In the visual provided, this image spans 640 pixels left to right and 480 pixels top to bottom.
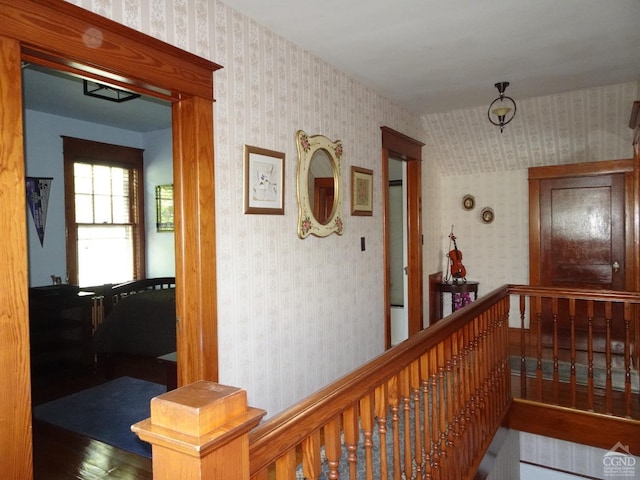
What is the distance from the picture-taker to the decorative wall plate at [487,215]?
5453 millimetres

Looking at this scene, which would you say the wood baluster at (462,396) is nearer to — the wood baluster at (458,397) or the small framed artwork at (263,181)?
the wood baluster at (458,397)

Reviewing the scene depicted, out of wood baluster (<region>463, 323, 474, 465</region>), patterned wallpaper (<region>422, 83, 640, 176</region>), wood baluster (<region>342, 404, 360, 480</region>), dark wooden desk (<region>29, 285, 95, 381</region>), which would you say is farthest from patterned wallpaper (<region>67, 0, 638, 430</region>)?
dark wooden desk (<region>29, 285, 95, 381</region>)

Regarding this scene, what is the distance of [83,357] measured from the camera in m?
4.29

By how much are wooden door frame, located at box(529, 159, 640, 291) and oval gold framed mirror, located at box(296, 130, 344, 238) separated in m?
2.82

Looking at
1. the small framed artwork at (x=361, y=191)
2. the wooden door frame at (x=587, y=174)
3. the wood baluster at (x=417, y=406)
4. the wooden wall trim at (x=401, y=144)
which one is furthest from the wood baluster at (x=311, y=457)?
the wooden door frame at (x=587, y=174)

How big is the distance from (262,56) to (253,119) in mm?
409

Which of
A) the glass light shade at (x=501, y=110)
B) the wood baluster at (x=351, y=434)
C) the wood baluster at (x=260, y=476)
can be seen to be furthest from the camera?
the glass light shade at (x=501, y=110)

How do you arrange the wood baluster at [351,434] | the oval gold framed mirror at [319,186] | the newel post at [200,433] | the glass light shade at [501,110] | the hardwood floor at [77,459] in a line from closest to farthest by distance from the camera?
the newel post at [200,433] < the wood baluster at [351,434] < the hardwood floor at [77,459] < the oval gold framed mirror at [319,186] < the glass light shade at [501,110]

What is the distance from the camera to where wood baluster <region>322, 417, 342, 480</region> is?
1202mm

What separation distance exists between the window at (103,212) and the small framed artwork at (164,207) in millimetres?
230

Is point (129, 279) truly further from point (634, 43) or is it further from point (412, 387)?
point (634, 43)

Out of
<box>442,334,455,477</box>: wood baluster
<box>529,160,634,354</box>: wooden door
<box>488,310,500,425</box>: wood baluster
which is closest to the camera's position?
<box>442,334,455,477</box>: wood baluster

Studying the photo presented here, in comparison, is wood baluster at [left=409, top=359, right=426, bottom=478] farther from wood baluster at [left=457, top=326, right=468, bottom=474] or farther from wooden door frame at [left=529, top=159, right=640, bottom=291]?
wooden door frame at [left=529, top=159, right=640, bottom=291]

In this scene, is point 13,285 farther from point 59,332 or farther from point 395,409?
point 59,332
